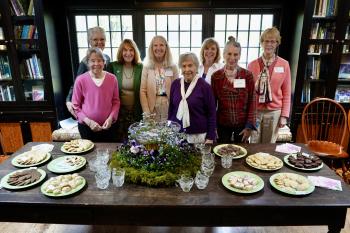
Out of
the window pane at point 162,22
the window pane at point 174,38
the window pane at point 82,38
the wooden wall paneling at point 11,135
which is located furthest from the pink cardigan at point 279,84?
the wooden wall paneling at point 11,135

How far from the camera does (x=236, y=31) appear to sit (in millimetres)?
3635

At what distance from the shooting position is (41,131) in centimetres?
345

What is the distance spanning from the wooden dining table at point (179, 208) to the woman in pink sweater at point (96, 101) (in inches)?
36.1

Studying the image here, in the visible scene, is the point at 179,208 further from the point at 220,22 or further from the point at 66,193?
the point at 220,22

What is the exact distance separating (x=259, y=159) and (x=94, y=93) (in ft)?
4.67

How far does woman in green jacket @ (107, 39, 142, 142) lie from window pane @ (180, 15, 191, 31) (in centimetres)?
120

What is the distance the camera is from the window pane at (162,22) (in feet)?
11.6

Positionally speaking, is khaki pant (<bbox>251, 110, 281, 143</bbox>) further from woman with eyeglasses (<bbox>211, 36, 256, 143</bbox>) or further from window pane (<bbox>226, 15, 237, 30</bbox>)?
window pane (<bbox>226, 15, 237, 30</bbox>)

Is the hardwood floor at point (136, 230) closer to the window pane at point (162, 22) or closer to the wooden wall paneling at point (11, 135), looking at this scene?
the wooden wall paneling at point (11, 135)

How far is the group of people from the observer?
7.28 ft

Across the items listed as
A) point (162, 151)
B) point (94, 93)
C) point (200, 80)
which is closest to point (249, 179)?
point (162, 151)

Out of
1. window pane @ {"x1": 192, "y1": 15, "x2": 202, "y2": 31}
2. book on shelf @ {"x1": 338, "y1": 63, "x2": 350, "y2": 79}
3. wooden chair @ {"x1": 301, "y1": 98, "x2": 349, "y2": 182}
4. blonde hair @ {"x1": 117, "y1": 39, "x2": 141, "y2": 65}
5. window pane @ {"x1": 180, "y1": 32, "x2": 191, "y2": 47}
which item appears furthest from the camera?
window pane @ {"x1": 180, "y1": 32, "x2": 191, "y2": 47}

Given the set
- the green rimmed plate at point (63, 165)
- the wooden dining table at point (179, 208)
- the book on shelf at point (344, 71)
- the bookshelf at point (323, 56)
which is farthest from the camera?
the book on shelf at point (344, 71)

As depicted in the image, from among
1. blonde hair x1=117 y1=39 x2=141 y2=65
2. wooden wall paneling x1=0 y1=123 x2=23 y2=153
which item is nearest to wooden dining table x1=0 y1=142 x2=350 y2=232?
blonde hair x1=117 y1=39 x2=141 y2=65
